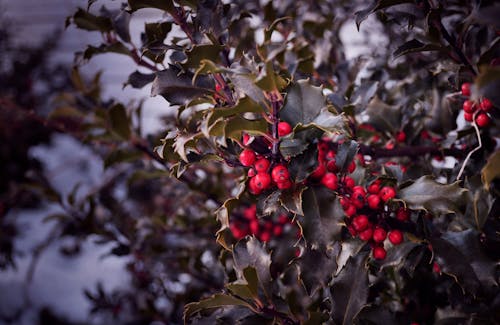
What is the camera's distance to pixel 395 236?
0.71 metres

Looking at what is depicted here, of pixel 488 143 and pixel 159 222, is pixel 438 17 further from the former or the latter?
pixel 159 222

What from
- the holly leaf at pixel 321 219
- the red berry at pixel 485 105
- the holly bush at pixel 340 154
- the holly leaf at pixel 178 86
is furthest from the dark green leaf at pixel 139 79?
the red berry at pixel 485 105

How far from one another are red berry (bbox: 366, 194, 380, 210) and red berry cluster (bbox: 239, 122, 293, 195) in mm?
156

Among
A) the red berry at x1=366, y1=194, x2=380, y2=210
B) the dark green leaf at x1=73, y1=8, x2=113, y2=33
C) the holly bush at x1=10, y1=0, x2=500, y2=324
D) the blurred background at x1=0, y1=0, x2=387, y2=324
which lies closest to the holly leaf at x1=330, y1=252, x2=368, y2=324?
the holly bush at x1=10, y1=0, x2=500, y2=324

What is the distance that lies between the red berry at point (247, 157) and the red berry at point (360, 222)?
205 millimetres

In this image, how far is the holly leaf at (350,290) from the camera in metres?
0.70

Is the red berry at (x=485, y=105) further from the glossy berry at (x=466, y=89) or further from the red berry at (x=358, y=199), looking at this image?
the red berry at (x=358, y=199)

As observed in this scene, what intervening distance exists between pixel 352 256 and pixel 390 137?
1.34 ft

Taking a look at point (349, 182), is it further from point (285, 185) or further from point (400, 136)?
point (400, 136)

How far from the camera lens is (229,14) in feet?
2.47

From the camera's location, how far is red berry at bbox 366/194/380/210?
678 millimetres

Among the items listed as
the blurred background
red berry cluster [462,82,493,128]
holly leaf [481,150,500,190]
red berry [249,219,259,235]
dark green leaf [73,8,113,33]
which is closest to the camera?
holly leaf [481,150,500,190]

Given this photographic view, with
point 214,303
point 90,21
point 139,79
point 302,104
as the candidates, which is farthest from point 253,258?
point 90,21

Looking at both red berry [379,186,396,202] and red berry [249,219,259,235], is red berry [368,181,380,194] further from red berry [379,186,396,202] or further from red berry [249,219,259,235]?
red berry [249,219,259,235]
